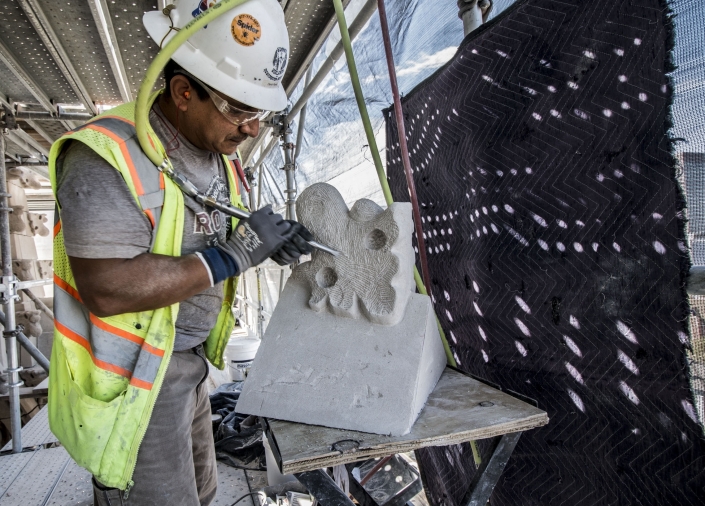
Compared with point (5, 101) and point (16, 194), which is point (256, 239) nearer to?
point (5, 101)

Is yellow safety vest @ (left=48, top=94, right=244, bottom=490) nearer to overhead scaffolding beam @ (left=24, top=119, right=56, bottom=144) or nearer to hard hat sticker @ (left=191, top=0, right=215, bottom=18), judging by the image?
hard hat sticker @ (left=191, top=0, right=215, bottom=18)

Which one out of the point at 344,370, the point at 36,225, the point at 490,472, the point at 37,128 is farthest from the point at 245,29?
the point at 36,225

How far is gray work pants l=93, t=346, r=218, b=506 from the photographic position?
4.53ft

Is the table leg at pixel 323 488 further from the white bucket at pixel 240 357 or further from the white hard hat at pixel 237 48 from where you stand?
the white bucket at pixel 240 357

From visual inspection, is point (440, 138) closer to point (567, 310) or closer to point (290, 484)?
point (567, 310)

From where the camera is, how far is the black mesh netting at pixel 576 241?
1.30 metres

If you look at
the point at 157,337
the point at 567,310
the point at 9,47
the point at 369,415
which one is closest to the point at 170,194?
the point at 157,337

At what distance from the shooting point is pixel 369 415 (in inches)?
57.0

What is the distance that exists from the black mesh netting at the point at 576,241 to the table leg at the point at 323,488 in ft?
2.98

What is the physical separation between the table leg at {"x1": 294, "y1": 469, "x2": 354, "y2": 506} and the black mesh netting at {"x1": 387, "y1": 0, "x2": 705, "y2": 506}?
2.98 feet

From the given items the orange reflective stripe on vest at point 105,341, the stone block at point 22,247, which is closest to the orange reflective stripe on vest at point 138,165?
the orange reflective stripe on vest at point 105,341

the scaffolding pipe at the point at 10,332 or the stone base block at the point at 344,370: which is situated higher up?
the stone base block at the point at 344,370

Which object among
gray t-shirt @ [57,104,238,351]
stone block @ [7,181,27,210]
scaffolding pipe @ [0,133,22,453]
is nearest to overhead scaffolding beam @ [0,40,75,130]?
scaffolding pipe @ [0,133,22,453]

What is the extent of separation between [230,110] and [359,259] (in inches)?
26.8
